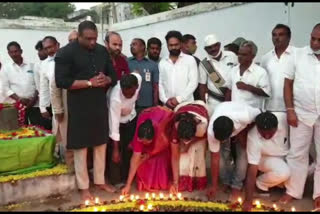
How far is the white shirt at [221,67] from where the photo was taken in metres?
5.76

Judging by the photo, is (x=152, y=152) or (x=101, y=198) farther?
(x=152, y=152)

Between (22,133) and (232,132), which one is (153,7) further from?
(232,132)

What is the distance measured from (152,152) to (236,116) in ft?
4.18

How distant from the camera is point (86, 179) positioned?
5109 mm

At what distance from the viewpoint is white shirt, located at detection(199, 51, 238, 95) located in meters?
5.76

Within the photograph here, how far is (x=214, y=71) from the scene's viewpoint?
577 centimetres

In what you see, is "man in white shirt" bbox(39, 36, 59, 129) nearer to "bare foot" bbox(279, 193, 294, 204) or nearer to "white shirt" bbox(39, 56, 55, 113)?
"white shirt" bbox(39, 56, 55, 113)

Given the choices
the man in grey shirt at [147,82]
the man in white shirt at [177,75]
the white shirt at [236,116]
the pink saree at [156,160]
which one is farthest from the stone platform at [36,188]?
the white shirt at [236,116]

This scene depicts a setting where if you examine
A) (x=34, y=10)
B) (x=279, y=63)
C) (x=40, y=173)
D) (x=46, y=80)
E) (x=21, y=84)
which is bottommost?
(x=40, y=173)

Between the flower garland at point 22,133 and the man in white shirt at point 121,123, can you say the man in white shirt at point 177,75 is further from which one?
the flower garland at point 22,133

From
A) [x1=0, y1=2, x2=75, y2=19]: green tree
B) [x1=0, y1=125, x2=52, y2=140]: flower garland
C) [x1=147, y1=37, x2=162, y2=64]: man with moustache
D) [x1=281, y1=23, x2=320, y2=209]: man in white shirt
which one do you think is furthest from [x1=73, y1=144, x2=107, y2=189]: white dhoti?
[x1=0, y1=2, x2=75, y2=19]: green tree

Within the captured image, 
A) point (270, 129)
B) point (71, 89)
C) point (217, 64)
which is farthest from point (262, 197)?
point (71, 89)

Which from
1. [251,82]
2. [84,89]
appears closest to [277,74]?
[251,82]

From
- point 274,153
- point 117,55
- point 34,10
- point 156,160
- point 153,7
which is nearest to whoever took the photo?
point 274,153
